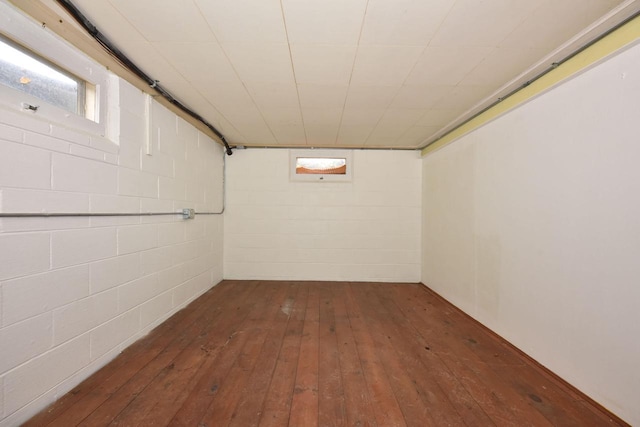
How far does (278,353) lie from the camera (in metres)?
1.84

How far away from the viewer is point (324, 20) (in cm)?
131

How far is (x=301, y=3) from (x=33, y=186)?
1.73 m

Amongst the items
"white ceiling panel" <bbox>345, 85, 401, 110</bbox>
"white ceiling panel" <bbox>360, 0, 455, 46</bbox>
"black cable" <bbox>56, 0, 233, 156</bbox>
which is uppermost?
"white ceiling panel" <bbox>360, 0, 455, 46</bbox>

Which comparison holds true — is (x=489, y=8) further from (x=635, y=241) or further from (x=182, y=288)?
(x=182, y=288)

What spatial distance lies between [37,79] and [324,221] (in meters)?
3.14

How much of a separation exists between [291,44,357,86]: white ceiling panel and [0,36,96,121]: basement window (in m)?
1.45

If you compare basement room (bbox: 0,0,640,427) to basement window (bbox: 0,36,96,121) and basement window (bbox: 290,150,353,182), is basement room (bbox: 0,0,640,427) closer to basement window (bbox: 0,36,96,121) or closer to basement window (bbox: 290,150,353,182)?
basement window (bbox: 0,36,96,121)

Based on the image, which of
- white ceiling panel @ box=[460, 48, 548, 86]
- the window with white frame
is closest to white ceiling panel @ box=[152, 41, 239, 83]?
the window with white frame

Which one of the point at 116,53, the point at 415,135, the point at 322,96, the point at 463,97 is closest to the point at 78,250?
the point at 116,53

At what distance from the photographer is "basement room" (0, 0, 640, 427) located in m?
1.23

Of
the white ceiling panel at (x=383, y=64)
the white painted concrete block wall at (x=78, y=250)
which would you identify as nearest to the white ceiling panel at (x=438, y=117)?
the white ceiling panel at (x=383, y=64)

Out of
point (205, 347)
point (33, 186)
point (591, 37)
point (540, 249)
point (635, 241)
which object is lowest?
point (205, 347)

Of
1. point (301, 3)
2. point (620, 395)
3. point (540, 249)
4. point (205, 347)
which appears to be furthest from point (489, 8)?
point (205, 347)

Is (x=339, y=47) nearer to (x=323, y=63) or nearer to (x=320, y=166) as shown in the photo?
(x=323, y=63)
